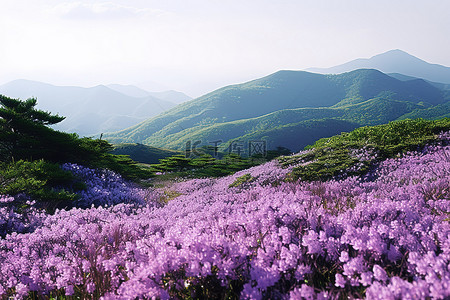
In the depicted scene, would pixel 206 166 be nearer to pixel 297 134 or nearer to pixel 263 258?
pixel 263 258

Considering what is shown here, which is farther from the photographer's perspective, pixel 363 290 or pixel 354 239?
pixel 354 239

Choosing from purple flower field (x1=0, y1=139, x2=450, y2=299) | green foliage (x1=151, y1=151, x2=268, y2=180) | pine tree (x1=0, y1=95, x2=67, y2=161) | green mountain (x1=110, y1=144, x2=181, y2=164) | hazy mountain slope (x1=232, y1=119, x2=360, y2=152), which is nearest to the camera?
purple flower field (x1=0, y1=139, x2=450, y2=299)

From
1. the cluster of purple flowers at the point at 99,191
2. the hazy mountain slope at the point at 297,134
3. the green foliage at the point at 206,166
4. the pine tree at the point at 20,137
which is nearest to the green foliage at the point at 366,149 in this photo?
the cluster of purple flowers at the point at 99,191

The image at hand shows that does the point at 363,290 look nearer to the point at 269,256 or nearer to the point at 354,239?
the point at 354,239

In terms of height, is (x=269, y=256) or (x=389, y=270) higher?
(x=269, y=256)

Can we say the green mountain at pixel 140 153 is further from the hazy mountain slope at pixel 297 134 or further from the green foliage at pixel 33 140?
the hazy mountain slope at pixel 297 134

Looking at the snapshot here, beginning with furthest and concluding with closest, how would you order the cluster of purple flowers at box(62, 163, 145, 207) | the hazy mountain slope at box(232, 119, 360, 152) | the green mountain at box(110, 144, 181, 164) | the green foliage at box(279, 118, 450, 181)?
the hazy mountain slope at box(232, 119, 360, 152), the green mountain at box(110, 144, 181, 164), the cluster of purple flowers at box(62, 163, 145, 207), the green foliage at box(279, 118, 450, 181)

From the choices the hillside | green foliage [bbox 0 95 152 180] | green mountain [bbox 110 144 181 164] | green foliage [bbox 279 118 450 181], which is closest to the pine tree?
green foliage [bbox 0 95 152 180]

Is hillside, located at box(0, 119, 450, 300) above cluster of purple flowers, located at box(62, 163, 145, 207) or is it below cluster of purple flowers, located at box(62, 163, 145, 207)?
above

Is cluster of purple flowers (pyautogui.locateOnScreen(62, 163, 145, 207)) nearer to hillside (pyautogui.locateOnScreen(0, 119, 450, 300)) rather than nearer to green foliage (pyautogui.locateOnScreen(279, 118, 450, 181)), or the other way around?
hillside (pyautogui.locateOnScreen(0, 119, 450, 300))

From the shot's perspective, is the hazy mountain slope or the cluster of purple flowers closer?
the cluster of purple flowers

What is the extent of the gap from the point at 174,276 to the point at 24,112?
12847 millimetres

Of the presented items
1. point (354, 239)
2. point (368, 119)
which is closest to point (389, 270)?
point (354, 239)

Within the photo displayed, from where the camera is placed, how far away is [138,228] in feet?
12.8
